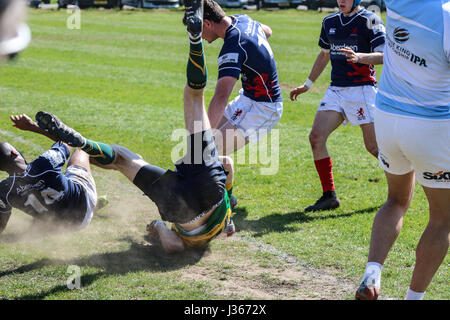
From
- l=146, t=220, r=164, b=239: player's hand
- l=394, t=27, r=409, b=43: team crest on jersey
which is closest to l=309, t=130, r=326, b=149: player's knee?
l=146, t=220, r=164, b=239: player's hand

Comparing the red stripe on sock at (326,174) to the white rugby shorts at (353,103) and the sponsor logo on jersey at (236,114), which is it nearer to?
the white rugby shorts at (353,103)

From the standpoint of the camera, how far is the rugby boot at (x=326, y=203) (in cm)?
613

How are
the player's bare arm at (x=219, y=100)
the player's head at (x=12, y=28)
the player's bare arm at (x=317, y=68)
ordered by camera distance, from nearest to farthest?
the player's head at (x=12, y=28) < the player's bare arm at (x=219, y=100) < the player's bare arm at (x=317, y=68)

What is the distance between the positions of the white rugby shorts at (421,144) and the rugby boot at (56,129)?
234cm

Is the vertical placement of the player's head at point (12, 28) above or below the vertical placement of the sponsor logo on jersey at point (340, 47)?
above

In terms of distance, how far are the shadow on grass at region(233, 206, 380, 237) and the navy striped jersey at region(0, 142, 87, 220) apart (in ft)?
5.68

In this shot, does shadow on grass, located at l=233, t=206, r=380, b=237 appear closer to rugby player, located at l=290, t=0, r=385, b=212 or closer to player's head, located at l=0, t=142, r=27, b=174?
rugby player, located at l=290, t=0, r=385, b=212

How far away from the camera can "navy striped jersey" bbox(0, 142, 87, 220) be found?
14.7ft

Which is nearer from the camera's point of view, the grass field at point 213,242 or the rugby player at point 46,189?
the grass field at point 213,242

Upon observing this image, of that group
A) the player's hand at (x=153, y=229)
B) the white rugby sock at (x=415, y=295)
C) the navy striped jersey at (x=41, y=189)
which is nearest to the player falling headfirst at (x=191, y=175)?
the navy striped jersey at (x=41, y=189)

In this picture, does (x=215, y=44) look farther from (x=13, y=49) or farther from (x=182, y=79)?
(x=13, y=49)

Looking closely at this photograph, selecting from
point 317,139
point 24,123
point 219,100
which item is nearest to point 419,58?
point 219,100

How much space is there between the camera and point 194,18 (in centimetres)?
371
